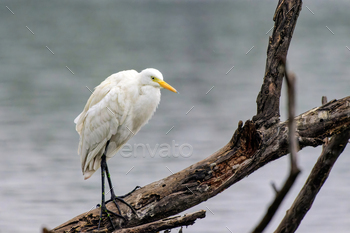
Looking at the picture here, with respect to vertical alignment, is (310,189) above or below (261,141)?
below

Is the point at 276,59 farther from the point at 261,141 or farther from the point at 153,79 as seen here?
the point at 153,79

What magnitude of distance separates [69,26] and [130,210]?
10313 mm

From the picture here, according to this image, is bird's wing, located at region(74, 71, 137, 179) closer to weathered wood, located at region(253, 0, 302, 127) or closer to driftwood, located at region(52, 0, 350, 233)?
driftwood, located at region(52, 0, 350, 233)

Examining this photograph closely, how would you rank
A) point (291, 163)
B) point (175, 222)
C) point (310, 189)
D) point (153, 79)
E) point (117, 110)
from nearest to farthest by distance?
point (291, 163), point (175, 222), point (310, 189), point (153, 79), point (117, 110)

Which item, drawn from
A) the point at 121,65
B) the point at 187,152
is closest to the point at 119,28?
the point at 121,65

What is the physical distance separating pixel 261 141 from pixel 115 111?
1498mm

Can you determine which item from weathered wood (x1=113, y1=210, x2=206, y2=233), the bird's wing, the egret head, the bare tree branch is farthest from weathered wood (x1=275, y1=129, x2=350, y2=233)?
the bird's wing

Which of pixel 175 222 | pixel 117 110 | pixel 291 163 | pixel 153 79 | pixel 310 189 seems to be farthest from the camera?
pixel 117 110

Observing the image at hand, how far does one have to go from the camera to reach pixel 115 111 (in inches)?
150

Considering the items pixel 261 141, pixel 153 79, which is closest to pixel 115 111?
pixel 153 79

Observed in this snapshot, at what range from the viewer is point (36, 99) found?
32.5ft

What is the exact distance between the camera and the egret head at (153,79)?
3.64m

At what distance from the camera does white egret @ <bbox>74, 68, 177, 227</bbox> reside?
3.74 m

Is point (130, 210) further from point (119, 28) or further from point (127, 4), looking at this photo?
point (127, 4)
